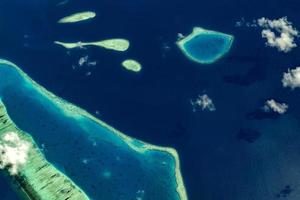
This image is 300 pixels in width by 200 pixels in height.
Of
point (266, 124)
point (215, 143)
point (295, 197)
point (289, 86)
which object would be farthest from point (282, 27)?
point (295, 197)

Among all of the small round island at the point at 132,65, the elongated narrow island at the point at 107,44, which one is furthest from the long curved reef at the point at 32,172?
the elongated narrow island at the point at 107,44

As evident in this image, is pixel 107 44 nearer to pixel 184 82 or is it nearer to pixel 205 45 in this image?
pixel 184 82

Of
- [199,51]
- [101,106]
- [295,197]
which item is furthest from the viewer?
[199,51]

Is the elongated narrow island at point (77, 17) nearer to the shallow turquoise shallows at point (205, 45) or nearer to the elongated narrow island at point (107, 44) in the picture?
the elongated narrow island at point (107, 44)

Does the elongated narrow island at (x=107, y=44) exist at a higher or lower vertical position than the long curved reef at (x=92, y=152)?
higher

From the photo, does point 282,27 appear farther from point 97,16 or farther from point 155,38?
point 97,16

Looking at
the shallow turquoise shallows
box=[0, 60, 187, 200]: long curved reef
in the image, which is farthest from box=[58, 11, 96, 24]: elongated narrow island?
the shallow turquoise shallows
